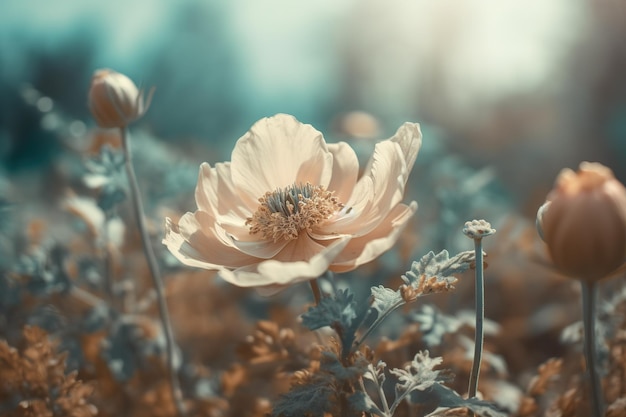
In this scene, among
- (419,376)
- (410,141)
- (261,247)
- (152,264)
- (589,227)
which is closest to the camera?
(589,227)

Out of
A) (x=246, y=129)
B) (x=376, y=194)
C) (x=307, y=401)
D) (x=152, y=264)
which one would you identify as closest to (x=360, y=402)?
(x=307, y=401)

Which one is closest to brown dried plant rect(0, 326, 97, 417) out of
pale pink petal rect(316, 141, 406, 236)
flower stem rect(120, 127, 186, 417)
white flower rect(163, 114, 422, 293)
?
flower stem rect(120, 127, 186, 417)

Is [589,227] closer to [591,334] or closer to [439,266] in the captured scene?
[591,334]

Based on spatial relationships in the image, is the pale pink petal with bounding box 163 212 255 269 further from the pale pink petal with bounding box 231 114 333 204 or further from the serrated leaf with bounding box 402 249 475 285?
the serrated leaf with bounding box 402 249 475 285

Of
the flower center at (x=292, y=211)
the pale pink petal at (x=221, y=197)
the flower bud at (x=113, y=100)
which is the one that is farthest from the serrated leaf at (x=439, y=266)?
the flower bud at (x=113, y=100)

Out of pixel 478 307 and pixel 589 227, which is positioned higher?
pixel 589 227

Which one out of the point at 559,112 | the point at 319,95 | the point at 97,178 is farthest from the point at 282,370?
the point at 319,95

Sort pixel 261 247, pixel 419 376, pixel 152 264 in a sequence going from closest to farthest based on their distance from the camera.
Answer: pixel 419 376, pixel 261 247, pixel 152 264
